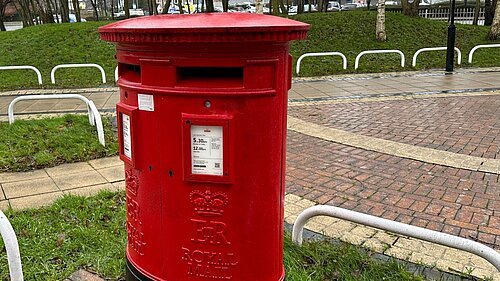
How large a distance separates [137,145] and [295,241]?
1.56 metres

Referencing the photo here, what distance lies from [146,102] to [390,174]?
11.7 feet

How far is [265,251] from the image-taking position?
2.38 metres

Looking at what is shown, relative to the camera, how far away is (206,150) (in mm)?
2158

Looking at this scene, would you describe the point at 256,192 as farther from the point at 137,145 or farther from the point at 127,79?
the point at 127,79

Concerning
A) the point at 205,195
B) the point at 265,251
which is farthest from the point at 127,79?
the point at 265,251

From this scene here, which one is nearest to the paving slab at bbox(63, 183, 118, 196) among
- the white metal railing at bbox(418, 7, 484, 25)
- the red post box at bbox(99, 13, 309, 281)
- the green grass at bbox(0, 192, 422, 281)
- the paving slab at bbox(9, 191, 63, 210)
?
the paving slab at bbox(9, 191, 63, 210)

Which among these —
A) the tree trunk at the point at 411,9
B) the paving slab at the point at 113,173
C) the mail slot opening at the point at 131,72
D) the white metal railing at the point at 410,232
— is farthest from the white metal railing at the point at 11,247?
the tree trunk at the point at 411,9

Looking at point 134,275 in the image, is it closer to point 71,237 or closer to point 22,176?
point 71,237

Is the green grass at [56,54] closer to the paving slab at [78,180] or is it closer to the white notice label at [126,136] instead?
the paving slab at [78,180]

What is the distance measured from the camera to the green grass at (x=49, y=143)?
5.54 metres

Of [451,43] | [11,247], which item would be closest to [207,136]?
[11,247]

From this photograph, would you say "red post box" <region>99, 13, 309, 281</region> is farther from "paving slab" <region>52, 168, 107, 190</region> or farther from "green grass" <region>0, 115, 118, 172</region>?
"green grass" <region>0, 115, 118, 172</region>

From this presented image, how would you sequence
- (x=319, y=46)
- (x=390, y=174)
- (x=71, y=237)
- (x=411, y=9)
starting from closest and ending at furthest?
(x=71, y=237), (x=390, y=174), (x=319, y=46), (x=411, y=9)

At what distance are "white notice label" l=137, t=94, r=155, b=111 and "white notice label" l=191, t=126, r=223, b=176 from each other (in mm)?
245
